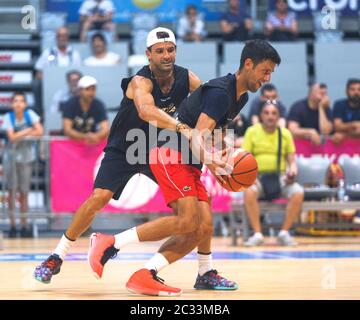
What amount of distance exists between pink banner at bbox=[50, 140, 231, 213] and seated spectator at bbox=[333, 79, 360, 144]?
2.09 metres

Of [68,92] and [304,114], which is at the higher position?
[68,92]

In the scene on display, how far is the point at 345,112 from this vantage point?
1527 cm

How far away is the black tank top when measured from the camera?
7918 millimetres

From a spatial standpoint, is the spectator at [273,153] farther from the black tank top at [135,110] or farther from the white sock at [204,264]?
the white sock at [204,264]

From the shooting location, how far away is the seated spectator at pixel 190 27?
58.6 feet

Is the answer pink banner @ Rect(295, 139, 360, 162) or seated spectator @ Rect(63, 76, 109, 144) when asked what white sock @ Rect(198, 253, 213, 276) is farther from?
pink banner @ Rect(295, 139, 360, 162)

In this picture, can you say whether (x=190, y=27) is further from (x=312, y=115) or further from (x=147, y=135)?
(x=147, y=135)

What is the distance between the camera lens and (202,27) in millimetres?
18234

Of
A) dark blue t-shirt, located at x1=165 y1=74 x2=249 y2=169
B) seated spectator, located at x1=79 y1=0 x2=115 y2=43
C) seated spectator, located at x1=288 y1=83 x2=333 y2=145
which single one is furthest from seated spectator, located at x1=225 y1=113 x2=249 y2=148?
dark blue t-shirt, located at x1=165 y1=74 x2=249 y2=169

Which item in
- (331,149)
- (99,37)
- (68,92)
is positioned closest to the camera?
(331,149)

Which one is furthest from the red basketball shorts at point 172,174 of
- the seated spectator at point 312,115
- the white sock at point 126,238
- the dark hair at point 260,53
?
the seated spectator at point 312,115

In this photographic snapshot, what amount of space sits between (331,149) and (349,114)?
0.73 meters

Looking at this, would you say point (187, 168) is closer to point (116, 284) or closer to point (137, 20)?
point (116, 284)

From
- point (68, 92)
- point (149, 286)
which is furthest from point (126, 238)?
point (68, 92)
